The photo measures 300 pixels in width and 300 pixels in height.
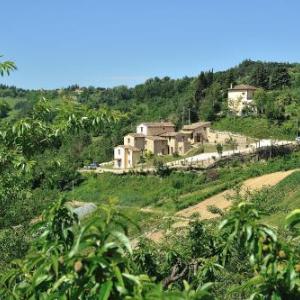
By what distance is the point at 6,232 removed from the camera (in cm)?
1316

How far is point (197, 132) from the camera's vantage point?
71.6m

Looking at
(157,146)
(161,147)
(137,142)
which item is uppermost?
(137,142)

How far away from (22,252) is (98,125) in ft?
25.4

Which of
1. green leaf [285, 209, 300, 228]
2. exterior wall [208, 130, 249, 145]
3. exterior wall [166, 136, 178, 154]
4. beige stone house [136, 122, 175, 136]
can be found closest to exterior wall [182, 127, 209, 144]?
exterior wall [208, 130, 249, 145]

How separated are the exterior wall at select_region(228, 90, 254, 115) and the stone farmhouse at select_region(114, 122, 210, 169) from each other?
6388mm

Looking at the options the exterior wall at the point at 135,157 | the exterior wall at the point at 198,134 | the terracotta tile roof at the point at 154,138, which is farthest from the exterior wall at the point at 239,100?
the exterior wall at the point at 135,157

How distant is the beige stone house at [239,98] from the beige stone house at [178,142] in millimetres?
9402

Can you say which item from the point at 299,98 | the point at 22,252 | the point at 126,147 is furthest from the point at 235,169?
the point at 22,252

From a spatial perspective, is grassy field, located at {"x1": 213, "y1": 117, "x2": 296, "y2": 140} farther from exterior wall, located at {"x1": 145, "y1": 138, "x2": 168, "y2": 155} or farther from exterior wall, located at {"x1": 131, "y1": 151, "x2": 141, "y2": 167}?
exterior wall, located at {"x1": 131, "y1": 151, "x2": 141, "y2": 167}

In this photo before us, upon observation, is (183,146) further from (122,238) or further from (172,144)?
(122,238)

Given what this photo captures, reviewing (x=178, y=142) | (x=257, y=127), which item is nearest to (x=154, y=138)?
(x=178, y=142)

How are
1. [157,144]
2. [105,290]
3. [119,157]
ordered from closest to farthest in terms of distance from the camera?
[105,290], [119,157], [157,144]

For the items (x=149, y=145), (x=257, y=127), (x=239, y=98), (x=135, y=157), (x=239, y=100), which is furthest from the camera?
(x=239, y=98)

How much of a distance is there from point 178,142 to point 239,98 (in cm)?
1254
